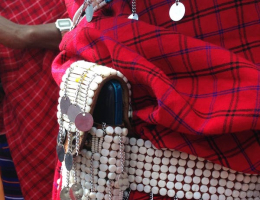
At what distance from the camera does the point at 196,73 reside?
21.6 inches

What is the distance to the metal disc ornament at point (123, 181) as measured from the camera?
57cm

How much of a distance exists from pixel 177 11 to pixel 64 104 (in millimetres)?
231

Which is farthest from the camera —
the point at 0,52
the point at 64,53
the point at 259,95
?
the point at 0,52

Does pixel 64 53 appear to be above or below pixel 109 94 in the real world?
above

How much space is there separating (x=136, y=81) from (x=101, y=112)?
0.07m

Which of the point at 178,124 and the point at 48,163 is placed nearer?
the point at 178,124

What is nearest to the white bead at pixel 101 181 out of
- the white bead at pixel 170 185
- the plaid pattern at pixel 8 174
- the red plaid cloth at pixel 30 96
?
the white bead at pixel 170 185

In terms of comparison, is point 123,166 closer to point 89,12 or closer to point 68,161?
point 68,161

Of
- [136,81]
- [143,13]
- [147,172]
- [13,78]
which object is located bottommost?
[147,172]

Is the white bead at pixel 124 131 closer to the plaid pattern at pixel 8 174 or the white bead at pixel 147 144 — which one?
the white bead at pixel 147 144

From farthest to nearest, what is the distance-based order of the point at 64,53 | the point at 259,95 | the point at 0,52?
the point at 0,52 < the point at 64,53 < the point at 259,95

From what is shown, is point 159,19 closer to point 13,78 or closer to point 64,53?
point 64,53

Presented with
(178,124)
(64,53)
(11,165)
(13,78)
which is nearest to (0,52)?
(13,78)

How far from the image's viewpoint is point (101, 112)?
57 cm
